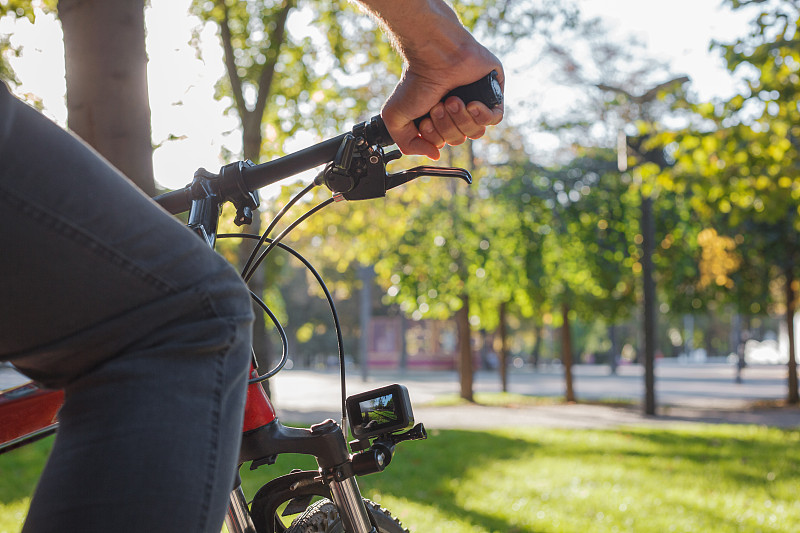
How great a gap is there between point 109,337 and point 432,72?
2.27 ft

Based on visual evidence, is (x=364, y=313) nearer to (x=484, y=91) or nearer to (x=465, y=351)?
(x=465, y=351)

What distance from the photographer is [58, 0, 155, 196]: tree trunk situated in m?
2.82

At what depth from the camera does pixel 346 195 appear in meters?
1.33

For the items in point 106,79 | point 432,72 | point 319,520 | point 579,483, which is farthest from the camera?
point 579,483

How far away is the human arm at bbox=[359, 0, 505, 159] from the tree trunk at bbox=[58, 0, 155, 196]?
1.79 meters

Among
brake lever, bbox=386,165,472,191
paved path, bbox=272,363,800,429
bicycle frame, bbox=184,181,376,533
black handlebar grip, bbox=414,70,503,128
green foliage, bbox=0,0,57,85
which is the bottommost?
paved path, bbox=272,363,800,429

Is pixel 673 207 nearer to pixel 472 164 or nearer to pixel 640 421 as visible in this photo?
pixel 472 164

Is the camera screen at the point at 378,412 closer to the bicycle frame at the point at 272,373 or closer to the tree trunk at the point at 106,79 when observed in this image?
the bicycle frame at the point at 272,373

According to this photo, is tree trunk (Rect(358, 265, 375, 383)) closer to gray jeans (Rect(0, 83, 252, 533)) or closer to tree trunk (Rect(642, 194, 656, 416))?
tree trunk (Rect(642, 194, 656, 416))

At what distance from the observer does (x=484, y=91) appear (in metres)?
1.25

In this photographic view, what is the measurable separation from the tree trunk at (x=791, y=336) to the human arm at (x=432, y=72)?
57.5ft

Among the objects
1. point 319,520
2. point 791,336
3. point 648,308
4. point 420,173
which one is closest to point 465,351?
point 648,308

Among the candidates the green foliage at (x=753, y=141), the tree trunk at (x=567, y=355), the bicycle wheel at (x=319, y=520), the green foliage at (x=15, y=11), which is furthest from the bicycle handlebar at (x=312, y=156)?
the tree trunk at (x=567, y=355)

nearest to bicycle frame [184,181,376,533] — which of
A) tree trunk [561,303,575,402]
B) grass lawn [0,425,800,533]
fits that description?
grass lawn [0,425,800,533]
